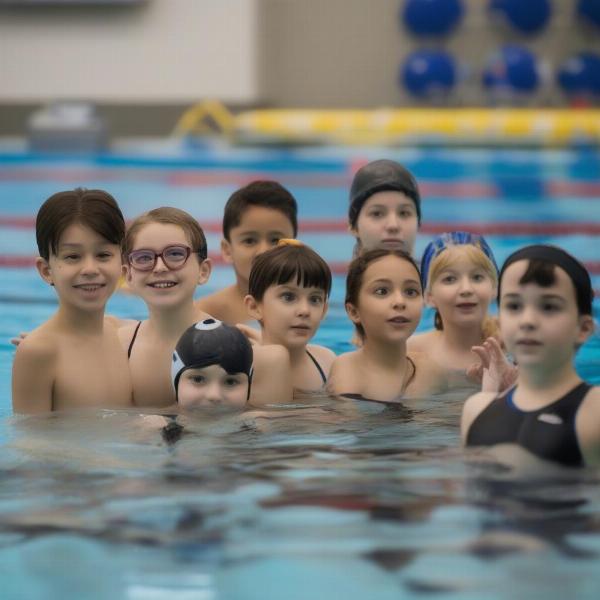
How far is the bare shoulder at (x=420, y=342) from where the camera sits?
17.7 ft

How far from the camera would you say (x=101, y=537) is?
10.6 feet

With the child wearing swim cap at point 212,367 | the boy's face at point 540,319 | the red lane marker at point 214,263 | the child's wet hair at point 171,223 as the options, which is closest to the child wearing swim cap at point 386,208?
the child's wet hair at point 171,223

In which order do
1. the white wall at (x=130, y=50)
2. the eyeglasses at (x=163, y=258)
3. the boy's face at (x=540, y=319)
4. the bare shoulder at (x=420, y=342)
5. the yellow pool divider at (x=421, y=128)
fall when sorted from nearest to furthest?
the boy's face at (x=540, y=319)
the eyeglasses at (x=163, y=258)
the bare shoulder at (x=420, y=342)
the yellow pool divider at (x=421, y=128)
the white wall at (x=130, y=50)

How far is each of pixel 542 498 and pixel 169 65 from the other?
54.7ft

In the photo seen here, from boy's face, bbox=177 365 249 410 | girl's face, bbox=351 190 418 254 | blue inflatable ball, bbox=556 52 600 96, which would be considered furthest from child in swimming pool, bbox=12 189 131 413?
blue inflatable ball, bbox=556 52 600 96

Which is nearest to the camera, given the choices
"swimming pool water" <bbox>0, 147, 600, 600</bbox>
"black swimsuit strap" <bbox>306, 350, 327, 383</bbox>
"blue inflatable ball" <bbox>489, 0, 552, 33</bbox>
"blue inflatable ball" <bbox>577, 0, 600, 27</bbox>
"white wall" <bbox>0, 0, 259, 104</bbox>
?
"swimming pool water" <bbox>0, 147, 600, 600</bbox>

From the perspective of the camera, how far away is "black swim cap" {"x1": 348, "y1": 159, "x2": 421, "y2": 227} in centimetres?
553

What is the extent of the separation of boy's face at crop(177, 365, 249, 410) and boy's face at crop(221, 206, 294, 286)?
123cm

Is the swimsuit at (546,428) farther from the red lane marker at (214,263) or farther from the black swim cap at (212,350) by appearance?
the red lane marker at (214,263)

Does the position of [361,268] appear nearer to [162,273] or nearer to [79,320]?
[162,273]

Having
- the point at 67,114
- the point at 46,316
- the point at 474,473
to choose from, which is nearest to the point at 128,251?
the point at 474,473

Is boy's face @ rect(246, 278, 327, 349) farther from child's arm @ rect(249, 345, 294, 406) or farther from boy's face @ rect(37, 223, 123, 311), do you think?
boy's face @ rect(37, 223, 123, 311)

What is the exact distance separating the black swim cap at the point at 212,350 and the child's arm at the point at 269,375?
24cm

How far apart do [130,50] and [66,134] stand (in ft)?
7.93
